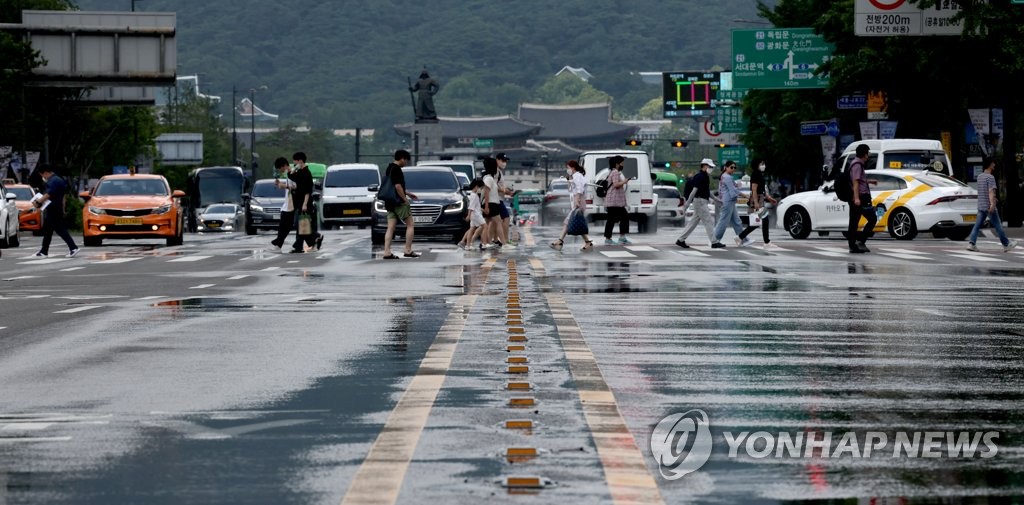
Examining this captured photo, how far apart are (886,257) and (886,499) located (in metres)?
21.4

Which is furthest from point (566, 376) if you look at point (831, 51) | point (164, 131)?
point (164, 131)

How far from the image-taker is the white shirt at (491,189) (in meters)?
31.0

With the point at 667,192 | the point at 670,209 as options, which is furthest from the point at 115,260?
the point at 667,192

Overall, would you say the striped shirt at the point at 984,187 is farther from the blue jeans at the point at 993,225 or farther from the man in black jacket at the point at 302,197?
the man in black jacket at the point at 302,197

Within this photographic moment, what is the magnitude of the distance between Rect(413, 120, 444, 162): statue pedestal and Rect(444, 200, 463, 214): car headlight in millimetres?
137095

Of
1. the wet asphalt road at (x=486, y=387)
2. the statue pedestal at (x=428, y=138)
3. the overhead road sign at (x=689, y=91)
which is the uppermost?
the overhead road sign at (x=689, y=91)

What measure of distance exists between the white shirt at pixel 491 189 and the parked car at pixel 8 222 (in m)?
11.8

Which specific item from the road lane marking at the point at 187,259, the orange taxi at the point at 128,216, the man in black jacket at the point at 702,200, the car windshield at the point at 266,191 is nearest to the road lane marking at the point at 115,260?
the road lane marking at the point at 187,259

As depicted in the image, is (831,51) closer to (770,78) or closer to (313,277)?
(770,78)

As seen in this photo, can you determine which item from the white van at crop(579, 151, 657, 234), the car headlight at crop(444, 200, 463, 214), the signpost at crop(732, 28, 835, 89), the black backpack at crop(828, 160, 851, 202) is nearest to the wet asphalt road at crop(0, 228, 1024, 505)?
the black backpack at crop(828, 160, 851, 202)

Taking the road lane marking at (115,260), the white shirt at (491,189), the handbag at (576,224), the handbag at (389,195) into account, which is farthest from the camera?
the handbag at (576,224)

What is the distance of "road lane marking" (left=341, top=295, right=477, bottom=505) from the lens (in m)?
5.92

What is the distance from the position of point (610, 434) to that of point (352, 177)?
42666 millimetres

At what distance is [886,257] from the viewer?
87.7ft
